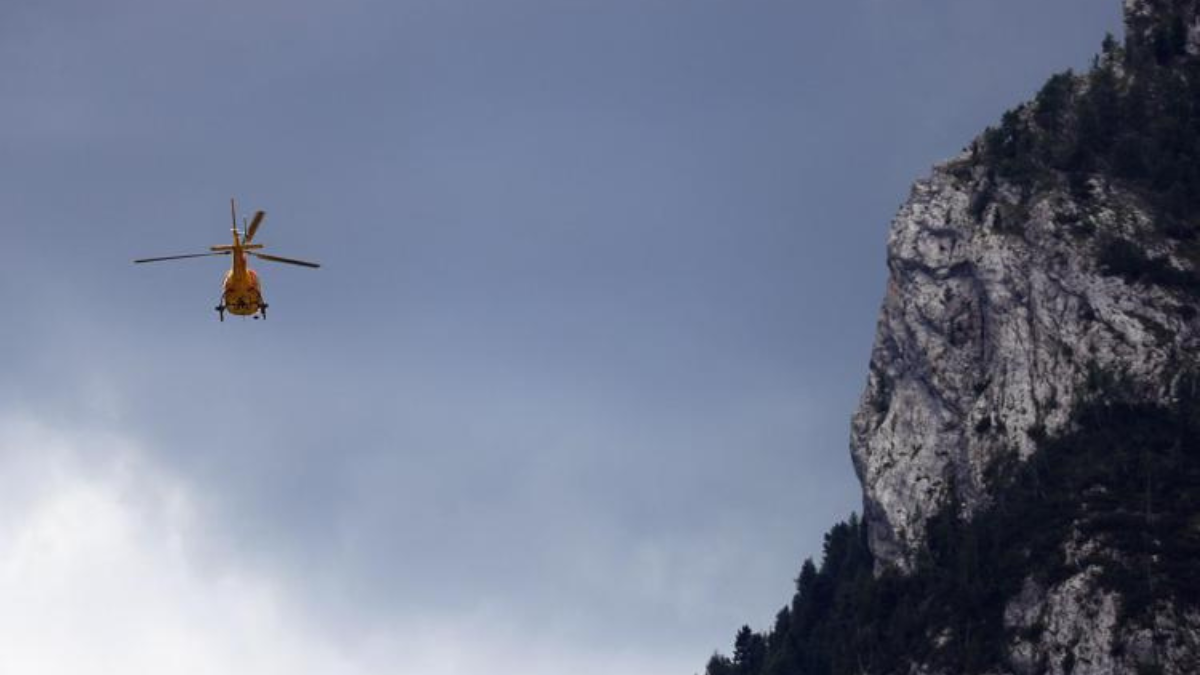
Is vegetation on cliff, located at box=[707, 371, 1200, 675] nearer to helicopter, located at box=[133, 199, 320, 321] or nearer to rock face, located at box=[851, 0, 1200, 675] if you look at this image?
rock face, located at box=[851, 0, 1200, 675]

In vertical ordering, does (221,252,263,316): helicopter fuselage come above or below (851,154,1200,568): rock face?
below

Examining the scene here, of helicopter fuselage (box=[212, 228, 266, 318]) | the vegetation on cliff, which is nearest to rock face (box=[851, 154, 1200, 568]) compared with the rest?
the vegetation on cliff

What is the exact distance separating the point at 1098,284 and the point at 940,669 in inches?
2042

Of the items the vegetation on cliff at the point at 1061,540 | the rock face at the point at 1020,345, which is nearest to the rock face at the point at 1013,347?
the rock face at the point at 1020,345

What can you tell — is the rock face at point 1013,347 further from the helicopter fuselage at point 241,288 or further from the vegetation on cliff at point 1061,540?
the helicopter fuselage at point 241,288

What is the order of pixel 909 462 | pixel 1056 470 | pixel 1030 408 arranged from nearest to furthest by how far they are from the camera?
pixel 1056 470
pixel 1030 408
pixel 909 462

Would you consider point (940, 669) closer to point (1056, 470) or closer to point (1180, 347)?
point (1056, 470)

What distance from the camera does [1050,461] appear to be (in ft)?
554

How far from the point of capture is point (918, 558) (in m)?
177

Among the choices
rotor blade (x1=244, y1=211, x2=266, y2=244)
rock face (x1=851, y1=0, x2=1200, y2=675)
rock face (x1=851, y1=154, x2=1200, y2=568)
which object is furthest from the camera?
rock face (x1=851, y1=154, x2=1200, y2=568)

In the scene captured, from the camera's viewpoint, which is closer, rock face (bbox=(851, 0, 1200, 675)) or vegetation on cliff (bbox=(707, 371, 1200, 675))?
vegetation on cliff (bbox=(707, 371, 1200, 675))

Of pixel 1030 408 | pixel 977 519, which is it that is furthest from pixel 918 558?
pixel 1030 408

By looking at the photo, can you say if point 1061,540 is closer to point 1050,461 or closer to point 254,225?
point 1050,461

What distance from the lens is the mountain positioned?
146m
